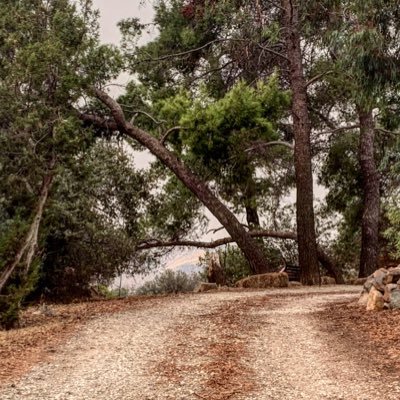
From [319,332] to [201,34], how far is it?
15348mm

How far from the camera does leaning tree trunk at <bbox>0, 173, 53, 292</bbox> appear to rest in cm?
1130

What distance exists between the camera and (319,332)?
953 cm

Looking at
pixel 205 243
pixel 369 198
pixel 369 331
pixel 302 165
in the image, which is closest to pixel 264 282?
pixel 302 165

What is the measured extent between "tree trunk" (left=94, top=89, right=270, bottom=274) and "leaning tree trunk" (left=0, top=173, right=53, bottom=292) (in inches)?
271

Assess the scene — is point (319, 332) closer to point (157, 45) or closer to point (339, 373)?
point (339, 373)

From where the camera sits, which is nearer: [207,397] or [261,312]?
[207,397]

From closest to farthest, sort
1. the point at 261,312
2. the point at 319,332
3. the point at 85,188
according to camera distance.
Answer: the point at 319,332 → the point at 261,312 → the point at 85,188

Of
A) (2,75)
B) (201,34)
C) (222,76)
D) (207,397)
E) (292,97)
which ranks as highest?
(201,34)

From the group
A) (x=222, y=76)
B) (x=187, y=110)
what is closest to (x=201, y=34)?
(x=222, y=76)

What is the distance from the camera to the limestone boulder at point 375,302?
37.3ft

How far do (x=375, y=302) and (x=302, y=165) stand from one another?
Result: 809 cm

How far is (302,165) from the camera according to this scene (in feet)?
62.0

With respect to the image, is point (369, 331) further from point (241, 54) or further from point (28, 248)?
point (241, 54)

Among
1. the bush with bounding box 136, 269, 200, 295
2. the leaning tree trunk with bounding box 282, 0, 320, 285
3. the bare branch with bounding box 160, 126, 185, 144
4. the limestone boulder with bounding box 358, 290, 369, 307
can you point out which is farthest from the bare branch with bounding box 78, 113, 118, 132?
the limestone boulder with bounding box 358, 290, 369, 307
